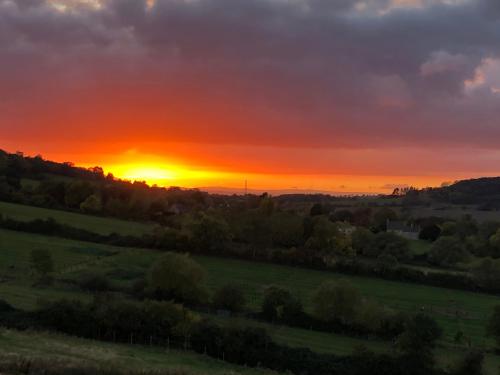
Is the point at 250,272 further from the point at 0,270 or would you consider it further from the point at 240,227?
the point at 0,270

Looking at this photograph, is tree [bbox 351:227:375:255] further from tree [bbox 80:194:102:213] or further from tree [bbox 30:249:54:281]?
tree [bbox 30:249:54:281]

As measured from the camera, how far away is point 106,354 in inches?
1048

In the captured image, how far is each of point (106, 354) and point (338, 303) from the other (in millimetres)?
23118

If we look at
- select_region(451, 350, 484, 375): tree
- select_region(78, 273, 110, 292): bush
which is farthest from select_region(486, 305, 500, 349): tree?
select_region(78, 273, 110, 292): bush

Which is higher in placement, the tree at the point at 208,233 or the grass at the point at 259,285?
the tree at the point at 208,233

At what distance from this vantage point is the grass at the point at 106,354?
23.7m

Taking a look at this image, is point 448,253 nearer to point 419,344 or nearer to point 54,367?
point 419,344

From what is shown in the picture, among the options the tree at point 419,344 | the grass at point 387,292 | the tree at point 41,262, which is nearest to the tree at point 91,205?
the grass at point 387,292

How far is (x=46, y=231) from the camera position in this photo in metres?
81.2

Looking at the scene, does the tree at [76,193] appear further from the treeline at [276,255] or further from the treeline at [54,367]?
the treeline at [54,367]

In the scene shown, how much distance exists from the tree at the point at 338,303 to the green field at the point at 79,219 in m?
48.3

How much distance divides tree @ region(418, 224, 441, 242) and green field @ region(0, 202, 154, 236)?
63502mm

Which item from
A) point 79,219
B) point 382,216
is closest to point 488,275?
point 79,219

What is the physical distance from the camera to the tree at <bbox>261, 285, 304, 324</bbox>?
4441 centimetres
